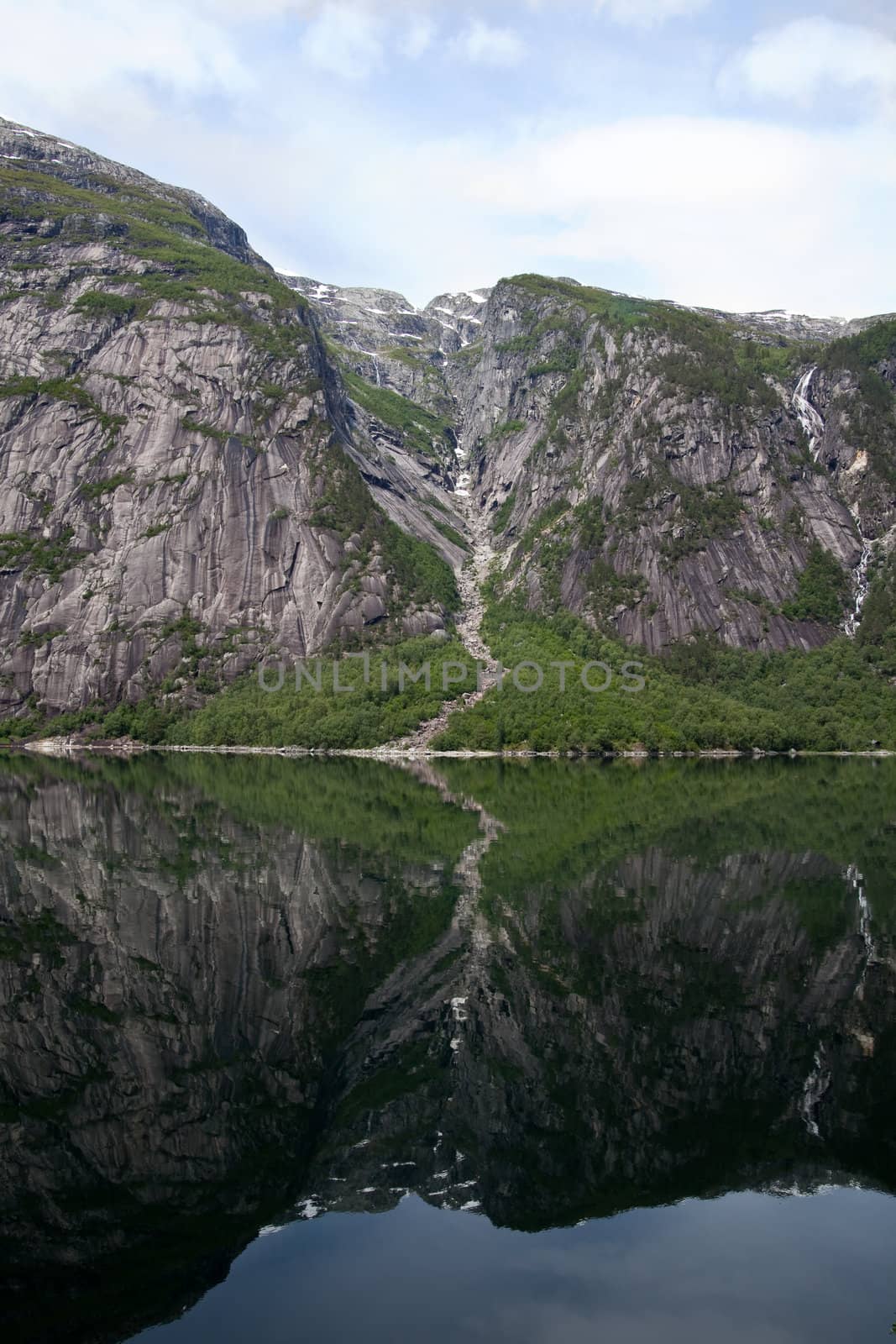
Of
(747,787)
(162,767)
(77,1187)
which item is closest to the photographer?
(77,1187)

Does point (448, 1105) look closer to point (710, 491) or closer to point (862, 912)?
point (862, 912)

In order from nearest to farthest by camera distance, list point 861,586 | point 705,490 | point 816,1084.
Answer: point 816,1084, point 861,586, point 705,490

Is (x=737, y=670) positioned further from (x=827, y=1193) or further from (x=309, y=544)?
(x=827, y=1193)

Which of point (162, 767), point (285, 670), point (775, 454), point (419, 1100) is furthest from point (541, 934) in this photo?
point (775, 454)

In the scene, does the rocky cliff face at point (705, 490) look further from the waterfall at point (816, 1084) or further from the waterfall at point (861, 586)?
the waterfall at point (816, 1084)

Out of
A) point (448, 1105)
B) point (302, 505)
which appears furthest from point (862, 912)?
point (302, 505)

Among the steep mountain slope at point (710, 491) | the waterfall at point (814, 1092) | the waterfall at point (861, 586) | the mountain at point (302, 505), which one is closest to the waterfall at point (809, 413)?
the steep mountain slope at point (710, 491)
